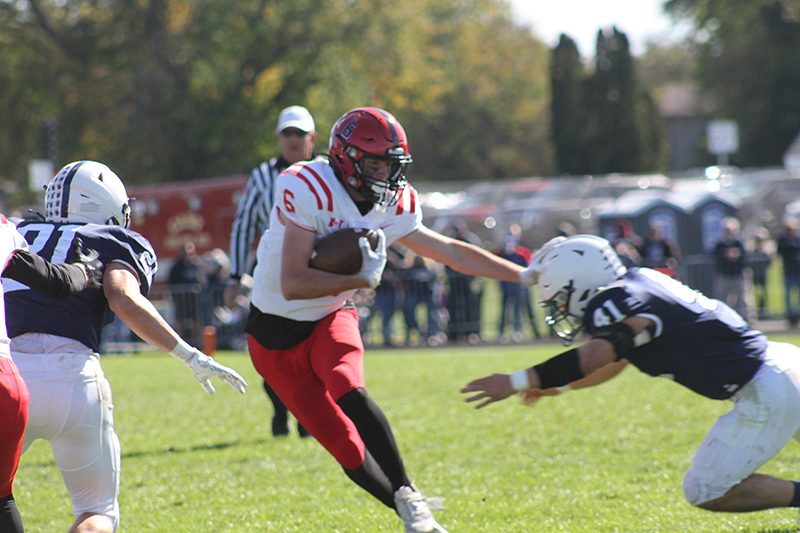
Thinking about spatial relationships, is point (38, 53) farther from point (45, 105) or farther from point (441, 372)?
point (441, 372)

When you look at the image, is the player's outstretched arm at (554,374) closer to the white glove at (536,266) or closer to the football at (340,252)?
the white glove at (536,266)

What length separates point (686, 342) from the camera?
328 cm

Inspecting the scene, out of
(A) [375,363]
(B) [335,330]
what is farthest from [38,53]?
(B) [335,330]

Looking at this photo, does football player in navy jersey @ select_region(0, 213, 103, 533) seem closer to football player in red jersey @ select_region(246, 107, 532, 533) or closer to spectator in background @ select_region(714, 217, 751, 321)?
football player in red jersey @ select_region(246, 107, 532, 533)

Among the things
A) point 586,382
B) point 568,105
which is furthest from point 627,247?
point 568,105

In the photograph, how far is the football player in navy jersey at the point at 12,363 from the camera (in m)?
2.50

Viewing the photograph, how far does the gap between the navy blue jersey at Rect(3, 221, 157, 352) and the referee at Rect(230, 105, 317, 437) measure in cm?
244

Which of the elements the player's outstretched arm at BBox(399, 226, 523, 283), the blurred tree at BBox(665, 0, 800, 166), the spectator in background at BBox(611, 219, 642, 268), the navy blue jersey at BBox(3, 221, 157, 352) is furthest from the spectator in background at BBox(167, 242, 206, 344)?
the blurred tree at BBox(665, 0, 800, 166)

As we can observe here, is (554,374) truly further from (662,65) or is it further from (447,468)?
(662,65)

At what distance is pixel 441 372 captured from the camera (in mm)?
9695

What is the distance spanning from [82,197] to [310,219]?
2.95 feet

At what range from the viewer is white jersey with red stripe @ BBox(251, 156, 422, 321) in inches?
140

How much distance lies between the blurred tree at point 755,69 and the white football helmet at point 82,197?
1517 inches

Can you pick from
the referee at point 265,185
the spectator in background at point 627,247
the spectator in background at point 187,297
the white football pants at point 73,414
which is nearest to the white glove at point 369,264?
the white football pants at point 73,414
